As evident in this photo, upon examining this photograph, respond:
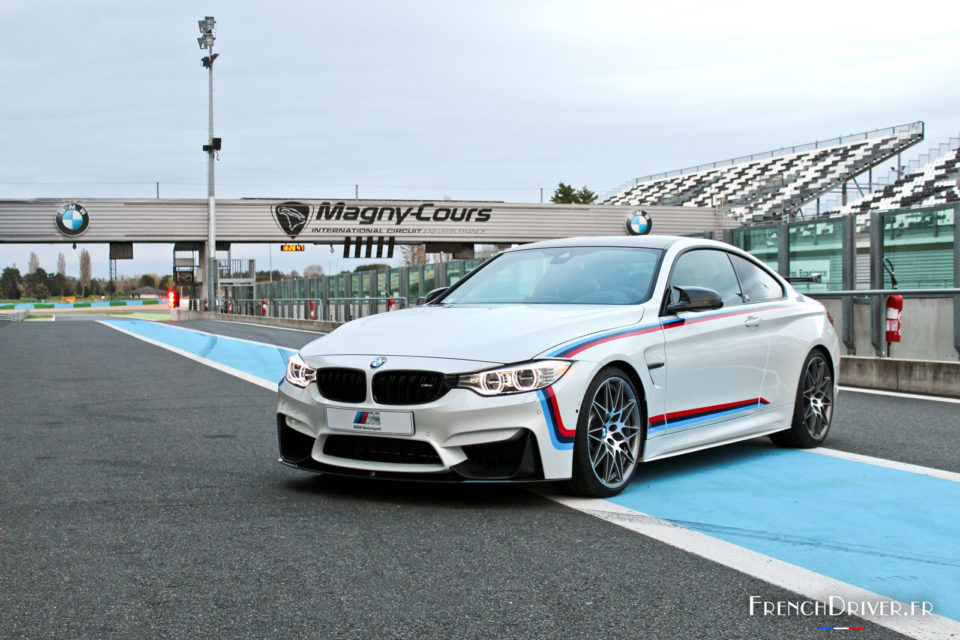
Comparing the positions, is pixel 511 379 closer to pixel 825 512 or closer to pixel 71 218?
pixel 825 512

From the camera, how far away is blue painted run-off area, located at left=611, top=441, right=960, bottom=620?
4117 millimetres

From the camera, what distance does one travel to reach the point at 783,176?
77500mm

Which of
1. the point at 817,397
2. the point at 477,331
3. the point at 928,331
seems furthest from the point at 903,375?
the point at 477,331

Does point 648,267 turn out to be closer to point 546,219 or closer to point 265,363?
point 265,363

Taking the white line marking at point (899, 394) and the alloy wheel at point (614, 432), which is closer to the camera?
the alloy wheel at point (614, 432)

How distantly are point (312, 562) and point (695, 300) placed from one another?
2.72 metres

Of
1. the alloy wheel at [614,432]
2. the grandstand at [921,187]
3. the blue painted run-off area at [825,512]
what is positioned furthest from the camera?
the grandstand at [921,187]

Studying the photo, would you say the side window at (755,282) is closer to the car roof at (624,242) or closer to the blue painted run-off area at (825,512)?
the car roof at (624,242)

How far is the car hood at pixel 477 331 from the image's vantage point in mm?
5188

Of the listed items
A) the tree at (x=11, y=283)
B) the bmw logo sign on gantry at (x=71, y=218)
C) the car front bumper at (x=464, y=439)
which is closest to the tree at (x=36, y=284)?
the tree at (x=11, y=283)

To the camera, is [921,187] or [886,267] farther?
[921,187]

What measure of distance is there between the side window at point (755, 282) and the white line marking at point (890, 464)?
107 centimetres

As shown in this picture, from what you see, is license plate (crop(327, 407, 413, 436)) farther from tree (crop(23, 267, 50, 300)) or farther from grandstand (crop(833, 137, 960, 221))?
tree (crop(23, 267, 50, 300))

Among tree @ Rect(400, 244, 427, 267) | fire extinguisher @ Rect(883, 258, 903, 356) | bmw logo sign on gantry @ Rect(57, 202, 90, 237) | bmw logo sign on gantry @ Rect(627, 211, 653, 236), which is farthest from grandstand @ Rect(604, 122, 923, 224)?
fire extinguisher @ Rect(883, 258, 903, 356)
